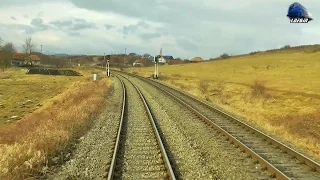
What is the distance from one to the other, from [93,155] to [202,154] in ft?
11.2

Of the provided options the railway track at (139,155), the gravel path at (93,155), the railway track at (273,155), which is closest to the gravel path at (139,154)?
the railway track at (139,155)

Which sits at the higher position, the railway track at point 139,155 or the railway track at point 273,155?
the railway track at point 273,155

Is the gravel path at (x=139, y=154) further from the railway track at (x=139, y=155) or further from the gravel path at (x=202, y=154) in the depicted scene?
the gravel path at (x=202, y=154)

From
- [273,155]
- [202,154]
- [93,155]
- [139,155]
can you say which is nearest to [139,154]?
[139,155]

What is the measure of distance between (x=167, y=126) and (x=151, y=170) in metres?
7.26

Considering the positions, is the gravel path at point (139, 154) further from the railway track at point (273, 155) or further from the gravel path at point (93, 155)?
the railway track at point (273, 155)

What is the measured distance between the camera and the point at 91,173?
31.6ft

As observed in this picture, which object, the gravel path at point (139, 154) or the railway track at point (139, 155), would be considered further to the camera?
the gravel path at point (139, 154)

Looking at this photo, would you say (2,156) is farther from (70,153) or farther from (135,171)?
(135,171)

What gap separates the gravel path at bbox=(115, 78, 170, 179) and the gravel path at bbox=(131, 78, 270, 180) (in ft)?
1.78

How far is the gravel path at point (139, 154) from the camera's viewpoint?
378 inches

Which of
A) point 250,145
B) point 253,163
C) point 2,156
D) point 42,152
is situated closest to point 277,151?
point 250,145

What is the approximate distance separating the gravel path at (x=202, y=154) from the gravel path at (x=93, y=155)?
2.05 meters

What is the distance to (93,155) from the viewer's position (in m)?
11.6
